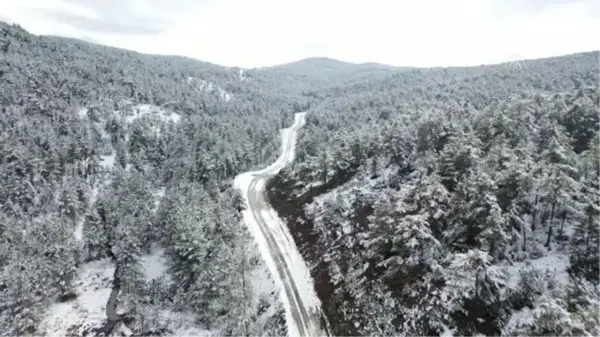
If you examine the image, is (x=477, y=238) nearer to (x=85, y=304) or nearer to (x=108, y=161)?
(x=85, y=304)

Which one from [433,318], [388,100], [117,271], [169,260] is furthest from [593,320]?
[388,100]

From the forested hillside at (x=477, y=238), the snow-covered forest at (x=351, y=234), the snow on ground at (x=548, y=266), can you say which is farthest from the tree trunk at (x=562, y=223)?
the snow on ground at (x=548, y=266)

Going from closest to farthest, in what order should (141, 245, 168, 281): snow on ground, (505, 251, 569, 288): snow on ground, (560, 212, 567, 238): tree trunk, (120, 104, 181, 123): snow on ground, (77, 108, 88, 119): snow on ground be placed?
(505, 251, 569, 288): snow on ground < (560, 212, 567, 238): tree trunk < (141, 245, 168, 281): snow on ground < (77, 108, 88, 119): snow on ground < (120, 104, 181, 123): snow on ground

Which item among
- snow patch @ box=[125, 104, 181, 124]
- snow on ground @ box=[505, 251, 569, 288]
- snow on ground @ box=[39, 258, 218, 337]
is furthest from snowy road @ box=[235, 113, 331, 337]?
snow patch @ box=[125, 104, 181, 124]

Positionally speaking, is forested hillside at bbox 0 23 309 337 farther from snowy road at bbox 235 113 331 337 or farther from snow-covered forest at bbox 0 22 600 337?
snowy road at bbox 235 113 331 337

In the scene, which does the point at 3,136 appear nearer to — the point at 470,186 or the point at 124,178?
the point at 124,178

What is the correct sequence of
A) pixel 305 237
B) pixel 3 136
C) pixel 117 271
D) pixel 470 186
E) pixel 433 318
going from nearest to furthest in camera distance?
pixel 433 318 → pixel 470 186 → pixel 305 237 → pixel 117 271 → pixel 3 136
